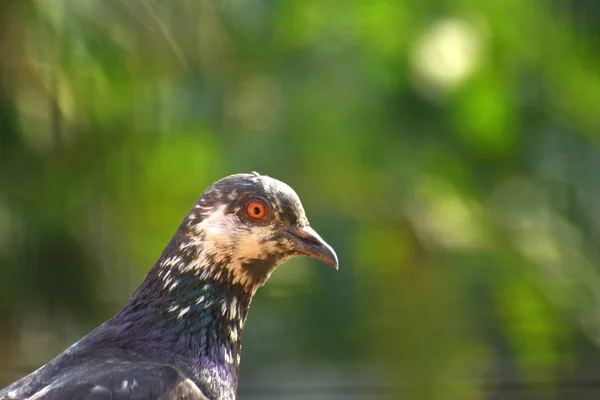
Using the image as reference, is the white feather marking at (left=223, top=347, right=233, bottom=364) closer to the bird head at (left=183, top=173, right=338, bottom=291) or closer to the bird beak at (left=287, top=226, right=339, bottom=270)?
the bird head at (left=183, top=173, right=338, bottom=291)

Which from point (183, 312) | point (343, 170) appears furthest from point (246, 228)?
point (343, 170)

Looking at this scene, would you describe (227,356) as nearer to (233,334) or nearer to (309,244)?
(233,334)

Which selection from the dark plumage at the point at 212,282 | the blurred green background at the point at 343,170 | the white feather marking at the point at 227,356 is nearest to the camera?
the dark plumage at the point at 212,282

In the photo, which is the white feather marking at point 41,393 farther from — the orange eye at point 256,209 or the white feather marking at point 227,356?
the orange eye at point 256,209

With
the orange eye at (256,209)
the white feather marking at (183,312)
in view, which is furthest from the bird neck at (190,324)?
the orange eye at (256,209)

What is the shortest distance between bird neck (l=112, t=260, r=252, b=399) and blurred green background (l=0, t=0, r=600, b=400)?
13.3 feet

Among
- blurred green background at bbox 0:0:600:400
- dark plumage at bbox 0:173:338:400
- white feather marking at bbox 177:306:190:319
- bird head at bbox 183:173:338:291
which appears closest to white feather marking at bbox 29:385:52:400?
dark plumage at bbox 0:173:338:400

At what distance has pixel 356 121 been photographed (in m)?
7.66

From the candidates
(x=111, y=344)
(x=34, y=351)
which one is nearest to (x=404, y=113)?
(x=34, y=351)

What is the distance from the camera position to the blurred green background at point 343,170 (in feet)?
23.5

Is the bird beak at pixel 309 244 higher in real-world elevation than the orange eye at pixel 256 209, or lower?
lower

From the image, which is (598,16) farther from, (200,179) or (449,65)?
(200,179)

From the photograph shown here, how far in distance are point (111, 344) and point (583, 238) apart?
20.2ft

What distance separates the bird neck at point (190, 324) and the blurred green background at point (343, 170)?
13.3 feet
